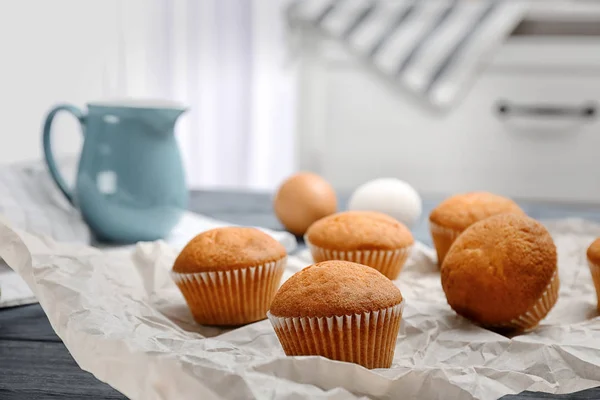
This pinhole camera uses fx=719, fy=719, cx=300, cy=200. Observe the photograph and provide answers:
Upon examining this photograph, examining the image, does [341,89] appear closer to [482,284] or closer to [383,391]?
[482,284]

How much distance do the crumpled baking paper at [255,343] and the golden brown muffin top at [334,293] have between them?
0.06 m

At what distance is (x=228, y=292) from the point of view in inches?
30.4

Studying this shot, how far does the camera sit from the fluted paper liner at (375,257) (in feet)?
2.95

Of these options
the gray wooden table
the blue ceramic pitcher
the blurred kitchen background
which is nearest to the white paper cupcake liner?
the gray wooden table

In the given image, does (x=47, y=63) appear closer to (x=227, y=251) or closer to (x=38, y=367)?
(x=227, y=251)

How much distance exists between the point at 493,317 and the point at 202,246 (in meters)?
0.32

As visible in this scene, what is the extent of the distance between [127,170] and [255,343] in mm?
429

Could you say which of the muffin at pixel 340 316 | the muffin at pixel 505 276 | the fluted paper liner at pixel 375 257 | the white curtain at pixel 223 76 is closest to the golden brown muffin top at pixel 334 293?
the muffin at pixel 340 316

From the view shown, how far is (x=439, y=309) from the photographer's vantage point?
80cm

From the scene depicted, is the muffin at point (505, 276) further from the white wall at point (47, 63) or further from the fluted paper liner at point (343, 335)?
the white wall at point (47, 63)

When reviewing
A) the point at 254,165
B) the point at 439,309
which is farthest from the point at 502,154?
the point at 439,309

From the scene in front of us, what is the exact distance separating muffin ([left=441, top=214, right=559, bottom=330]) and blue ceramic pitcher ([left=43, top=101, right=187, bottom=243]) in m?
0.48

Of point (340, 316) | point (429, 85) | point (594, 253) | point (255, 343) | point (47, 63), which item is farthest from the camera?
point (429, 85)

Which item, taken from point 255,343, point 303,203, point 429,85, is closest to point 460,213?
point 303,203
